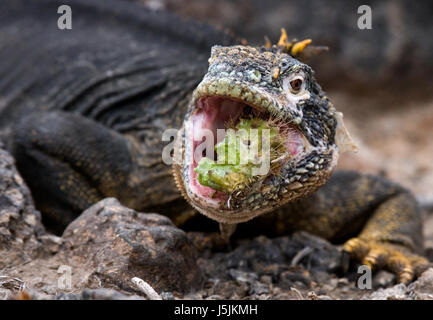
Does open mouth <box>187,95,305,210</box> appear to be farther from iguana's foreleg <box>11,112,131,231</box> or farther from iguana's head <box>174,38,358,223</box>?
iguana's foreleg <box>11,112,131,231</box>

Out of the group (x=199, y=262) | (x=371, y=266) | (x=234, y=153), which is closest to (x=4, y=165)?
(x=199, y=262)

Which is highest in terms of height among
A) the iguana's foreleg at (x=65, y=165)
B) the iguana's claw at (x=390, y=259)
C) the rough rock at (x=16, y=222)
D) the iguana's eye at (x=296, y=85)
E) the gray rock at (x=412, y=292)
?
the iguana's eye at (x=296, y=85)

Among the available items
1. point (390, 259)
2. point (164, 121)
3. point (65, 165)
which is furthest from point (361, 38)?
point (65, 165)

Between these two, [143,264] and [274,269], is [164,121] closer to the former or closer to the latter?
[274,269]

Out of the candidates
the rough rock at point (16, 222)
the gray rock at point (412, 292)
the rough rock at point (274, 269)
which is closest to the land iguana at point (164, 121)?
the rough rock at point (274, 269)

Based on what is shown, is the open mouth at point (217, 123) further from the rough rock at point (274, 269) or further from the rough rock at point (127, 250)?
the rough rock at point (274, 269)

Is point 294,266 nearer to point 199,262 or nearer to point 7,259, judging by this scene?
point 199,262
